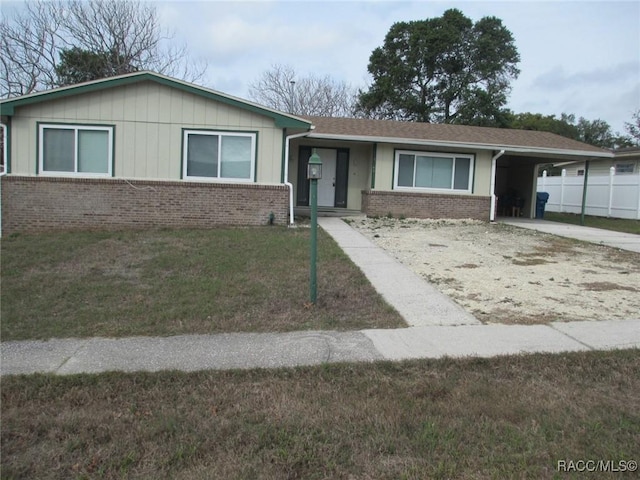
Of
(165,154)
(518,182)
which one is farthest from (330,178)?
(518,182)

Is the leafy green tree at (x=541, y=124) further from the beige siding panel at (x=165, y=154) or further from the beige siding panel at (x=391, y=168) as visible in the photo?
the beige siding panel at (x=165, y=154)

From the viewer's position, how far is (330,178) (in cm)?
1809

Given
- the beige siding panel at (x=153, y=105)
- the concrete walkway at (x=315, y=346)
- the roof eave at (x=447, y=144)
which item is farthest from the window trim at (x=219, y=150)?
the concrete walkway at (x=315, y=346)

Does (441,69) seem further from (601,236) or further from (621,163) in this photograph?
(601,236)

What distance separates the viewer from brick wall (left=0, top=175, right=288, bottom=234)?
41.0ft

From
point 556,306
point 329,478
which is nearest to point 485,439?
point 329,478

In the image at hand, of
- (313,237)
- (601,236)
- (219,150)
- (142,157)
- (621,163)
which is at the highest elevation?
(621,163)

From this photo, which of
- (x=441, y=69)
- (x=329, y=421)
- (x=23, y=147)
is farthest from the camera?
(x=441, y=69)

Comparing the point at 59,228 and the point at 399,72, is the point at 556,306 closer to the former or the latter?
the point at 59,228

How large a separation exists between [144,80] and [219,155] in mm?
2600

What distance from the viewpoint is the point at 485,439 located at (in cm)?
322

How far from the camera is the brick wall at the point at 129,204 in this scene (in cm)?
1250

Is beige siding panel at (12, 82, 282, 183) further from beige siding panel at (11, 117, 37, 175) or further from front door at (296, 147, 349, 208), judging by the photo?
front door at (296, 147, 349, 208)

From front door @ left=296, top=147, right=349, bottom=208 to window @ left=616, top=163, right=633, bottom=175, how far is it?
14.8 m
